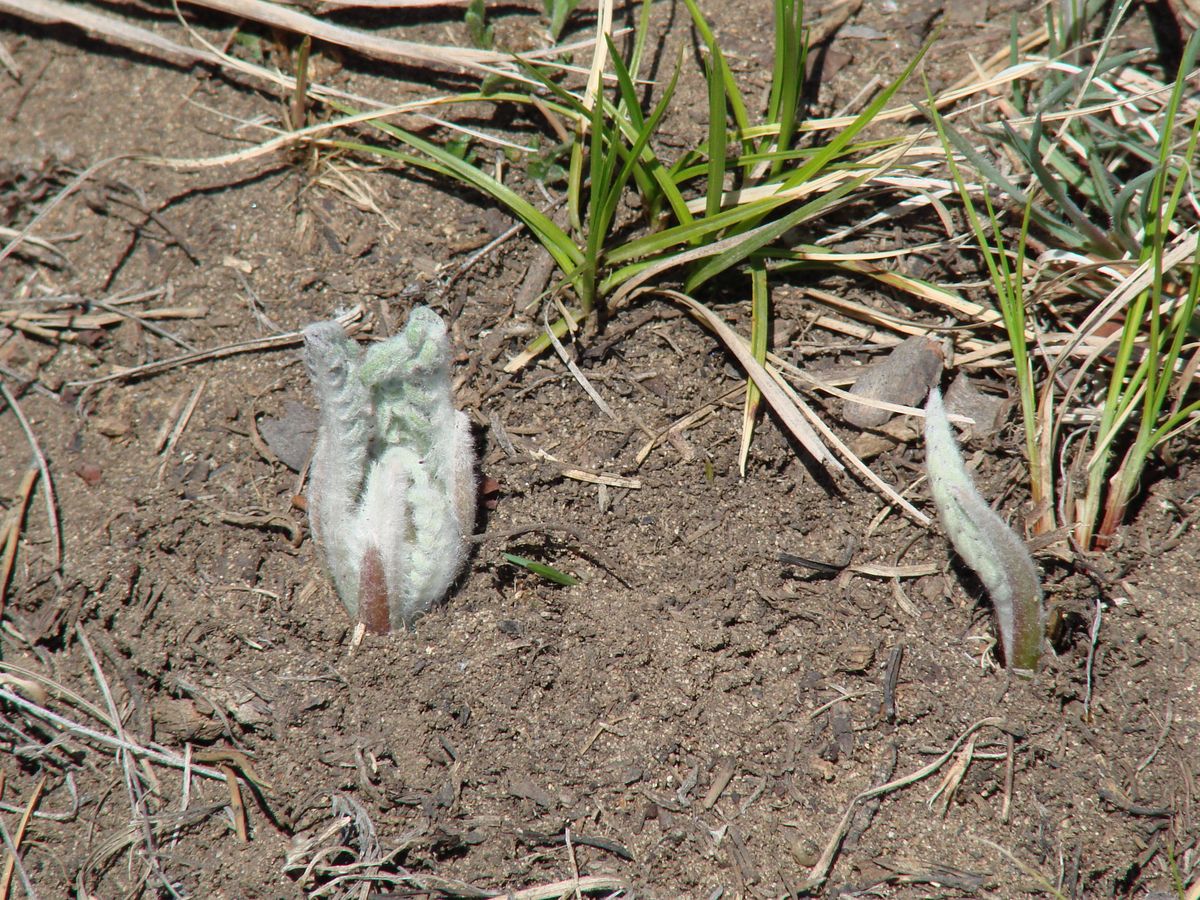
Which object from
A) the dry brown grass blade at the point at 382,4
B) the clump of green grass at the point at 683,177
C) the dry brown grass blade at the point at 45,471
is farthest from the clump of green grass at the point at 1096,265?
the dry brown grass blade at the point at 45,471

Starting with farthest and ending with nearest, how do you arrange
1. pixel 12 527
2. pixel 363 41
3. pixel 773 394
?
1. pixel 363 41
2. pixel 12 527
3. pixel 773 394

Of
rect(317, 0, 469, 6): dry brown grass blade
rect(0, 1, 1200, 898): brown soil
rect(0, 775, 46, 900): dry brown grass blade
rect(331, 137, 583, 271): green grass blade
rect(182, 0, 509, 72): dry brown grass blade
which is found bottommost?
rect(0, 775, 46, 900): dry brown grass blade

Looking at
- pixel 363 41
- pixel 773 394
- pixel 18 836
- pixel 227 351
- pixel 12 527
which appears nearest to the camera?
pixel 18 836

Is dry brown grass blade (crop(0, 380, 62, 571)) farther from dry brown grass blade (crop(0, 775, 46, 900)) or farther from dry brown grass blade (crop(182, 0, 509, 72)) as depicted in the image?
dry brown grass blade (crop(182, 0, 509, 72))

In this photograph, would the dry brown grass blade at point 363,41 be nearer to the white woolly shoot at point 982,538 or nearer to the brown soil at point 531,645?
the brown soil at point 531,645

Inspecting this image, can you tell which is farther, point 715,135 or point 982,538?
point 715,135

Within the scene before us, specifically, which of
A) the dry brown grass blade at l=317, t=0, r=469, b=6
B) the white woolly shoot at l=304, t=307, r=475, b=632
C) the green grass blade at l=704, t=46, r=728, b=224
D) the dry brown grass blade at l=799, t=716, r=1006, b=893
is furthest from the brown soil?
the dry brown grass blade at l=317, t=0, r=469, b=6

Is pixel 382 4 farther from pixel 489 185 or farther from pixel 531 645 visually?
pixel 531 645

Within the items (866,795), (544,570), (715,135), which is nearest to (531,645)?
(544,570)
